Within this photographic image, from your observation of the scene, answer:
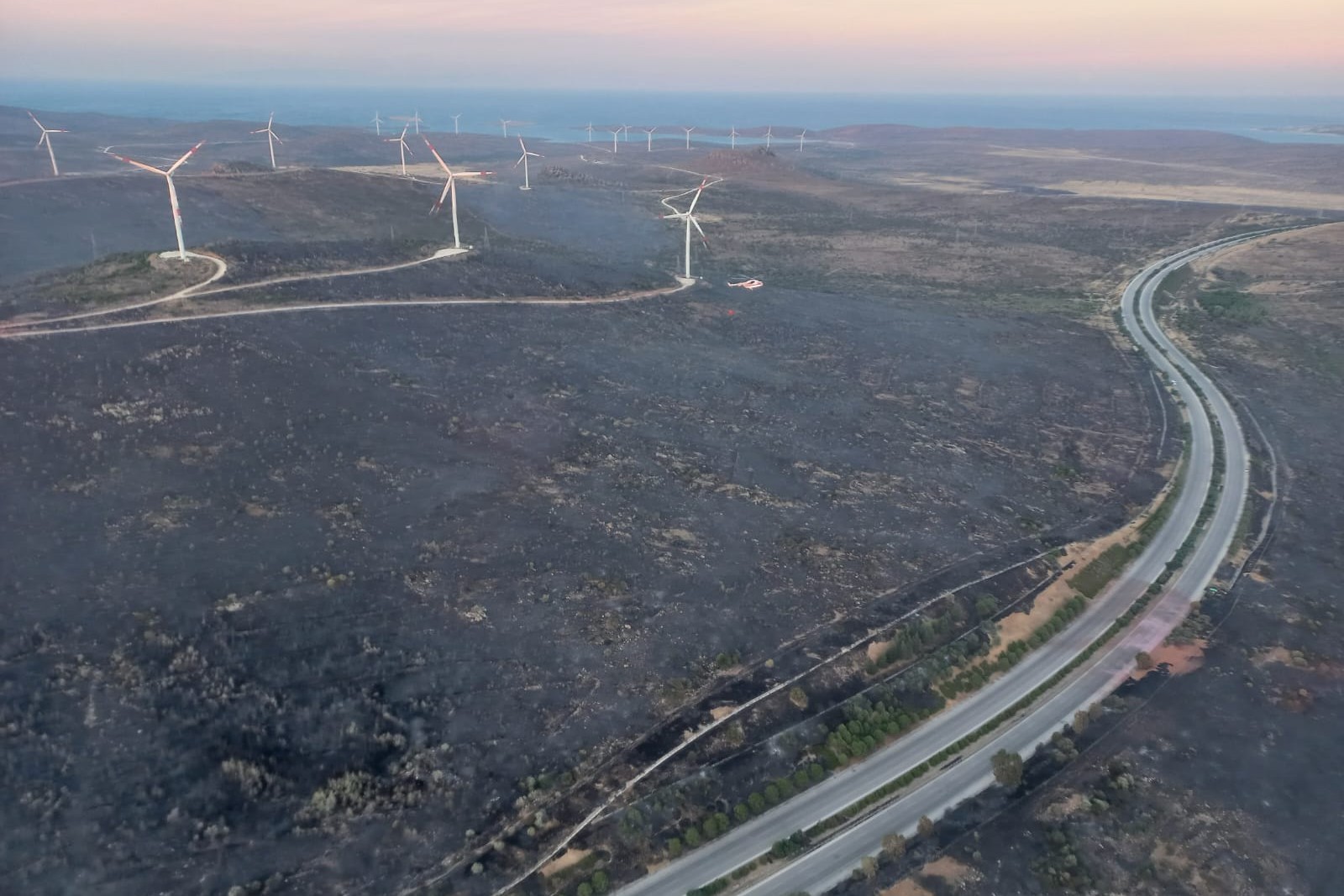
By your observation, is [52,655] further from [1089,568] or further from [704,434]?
[1089,568]

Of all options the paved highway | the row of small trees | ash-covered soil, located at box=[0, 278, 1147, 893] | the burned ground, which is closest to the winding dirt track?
the burned ground

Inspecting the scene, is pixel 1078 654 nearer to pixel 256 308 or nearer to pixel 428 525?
pixel 428 525

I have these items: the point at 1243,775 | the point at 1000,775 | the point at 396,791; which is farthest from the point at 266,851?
Result: the point at 1243,775

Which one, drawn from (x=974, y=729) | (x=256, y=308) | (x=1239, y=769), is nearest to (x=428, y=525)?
(x=974, y=729)

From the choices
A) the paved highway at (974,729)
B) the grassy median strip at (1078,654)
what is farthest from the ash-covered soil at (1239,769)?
the grassy median strip at (1078,654)

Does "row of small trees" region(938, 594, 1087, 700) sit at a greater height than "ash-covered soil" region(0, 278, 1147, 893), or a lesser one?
lesser

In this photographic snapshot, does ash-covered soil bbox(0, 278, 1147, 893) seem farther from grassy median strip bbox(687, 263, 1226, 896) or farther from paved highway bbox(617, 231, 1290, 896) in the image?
paved highway bbox(617, 231, 1290, 896)

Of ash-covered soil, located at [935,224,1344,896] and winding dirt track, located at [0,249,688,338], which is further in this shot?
winding dirt track, located at [0,249,688,338]

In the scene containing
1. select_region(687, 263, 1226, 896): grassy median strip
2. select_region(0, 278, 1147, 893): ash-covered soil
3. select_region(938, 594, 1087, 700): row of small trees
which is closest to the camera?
select_region(687, 263, 1226, 896): grassy median strip
